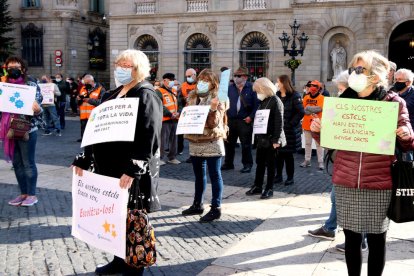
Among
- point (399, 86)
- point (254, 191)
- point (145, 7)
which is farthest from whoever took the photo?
point (145, 7)

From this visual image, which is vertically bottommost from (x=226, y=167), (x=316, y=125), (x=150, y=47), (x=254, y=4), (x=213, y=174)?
(x=226, y=167)

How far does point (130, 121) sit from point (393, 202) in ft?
6.88

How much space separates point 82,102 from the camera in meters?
12.5

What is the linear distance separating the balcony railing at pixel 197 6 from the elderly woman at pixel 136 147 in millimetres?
26438

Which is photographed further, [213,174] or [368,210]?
[213,174]

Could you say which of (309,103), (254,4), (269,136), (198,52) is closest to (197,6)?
(198,52)

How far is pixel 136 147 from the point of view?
12.3 ft

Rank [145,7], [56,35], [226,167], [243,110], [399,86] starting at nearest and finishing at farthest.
→ 1. [399,86]
2. [243,110]
3. [226,167]
4. [145,7]
5. [56,35]

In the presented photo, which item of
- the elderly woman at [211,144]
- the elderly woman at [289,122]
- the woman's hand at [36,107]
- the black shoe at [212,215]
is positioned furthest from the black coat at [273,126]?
the woman's hand at [36,107]

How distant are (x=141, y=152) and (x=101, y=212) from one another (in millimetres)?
599

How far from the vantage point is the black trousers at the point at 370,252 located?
12.0 ft

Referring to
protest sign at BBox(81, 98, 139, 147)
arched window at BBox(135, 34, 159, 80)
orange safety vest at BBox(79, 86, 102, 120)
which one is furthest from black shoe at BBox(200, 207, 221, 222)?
arched window at BBox(135, 34, 159, 80)

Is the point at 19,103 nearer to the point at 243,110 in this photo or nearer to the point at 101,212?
the point at 101,212

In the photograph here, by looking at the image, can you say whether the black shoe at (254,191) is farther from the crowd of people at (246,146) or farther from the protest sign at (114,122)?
the protest sign at (114,122)
